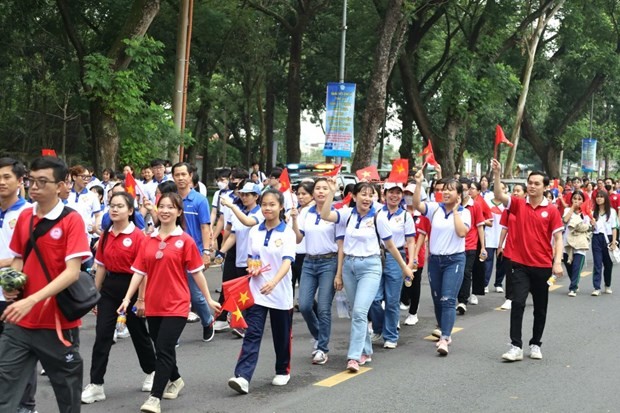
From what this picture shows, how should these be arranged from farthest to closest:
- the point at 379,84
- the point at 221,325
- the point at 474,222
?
the point at 379,84 → the point at 474,222 → the point at 221,325

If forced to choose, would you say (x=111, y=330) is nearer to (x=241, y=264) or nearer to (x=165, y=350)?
(x=165, y=350)

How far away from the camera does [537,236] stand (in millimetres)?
8555

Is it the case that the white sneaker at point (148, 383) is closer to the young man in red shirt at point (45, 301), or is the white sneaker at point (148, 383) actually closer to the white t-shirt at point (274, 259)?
the white t-shirt at point (274, 259)

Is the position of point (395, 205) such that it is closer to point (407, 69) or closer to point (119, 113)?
point (119, 113)

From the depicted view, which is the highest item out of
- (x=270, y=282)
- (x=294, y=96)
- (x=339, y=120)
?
(x=294, y=96)

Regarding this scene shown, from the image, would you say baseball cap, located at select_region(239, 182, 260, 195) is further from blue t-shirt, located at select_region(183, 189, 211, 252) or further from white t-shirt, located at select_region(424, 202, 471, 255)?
white t-shirt, located at select_region(424, 202, 471, 255)

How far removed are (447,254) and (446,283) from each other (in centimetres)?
30

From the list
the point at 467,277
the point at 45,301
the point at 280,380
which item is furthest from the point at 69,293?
the point at 467,277

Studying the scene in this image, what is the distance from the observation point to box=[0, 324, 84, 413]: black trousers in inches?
190

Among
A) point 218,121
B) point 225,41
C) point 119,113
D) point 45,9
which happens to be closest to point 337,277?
point 119,113

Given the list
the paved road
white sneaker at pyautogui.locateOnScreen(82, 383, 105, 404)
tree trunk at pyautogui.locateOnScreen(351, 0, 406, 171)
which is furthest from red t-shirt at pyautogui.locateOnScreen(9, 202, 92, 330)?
tree trunk at pyautogui.locateOnScreen(351, 0, 406, 171)

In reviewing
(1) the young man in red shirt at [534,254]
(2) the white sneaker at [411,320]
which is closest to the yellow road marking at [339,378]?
(1) the young man in red shirt at [534,254]

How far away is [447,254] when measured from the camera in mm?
9008

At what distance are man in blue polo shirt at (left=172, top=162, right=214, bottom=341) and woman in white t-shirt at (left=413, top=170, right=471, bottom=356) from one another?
91.7 inches
